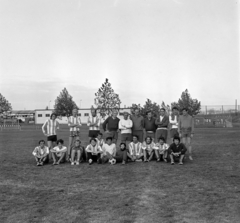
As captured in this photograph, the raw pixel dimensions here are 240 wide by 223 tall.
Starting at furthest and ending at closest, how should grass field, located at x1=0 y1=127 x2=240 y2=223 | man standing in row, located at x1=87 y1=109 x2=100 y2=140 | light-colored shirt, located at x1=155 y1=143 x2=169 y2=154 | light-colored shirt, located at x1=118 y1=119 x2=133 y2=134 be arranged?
1. light-colored shirt, located at x1=118 y1=119 x2=133 y2=134
2. man standing in row, located at x1=87 y1=109 x2=100 y2=140
3. light-colored shirt, located at x1=155 y1=143 x2=169 y2=154
4. grass field, located at x1=0 y1=127 x2=240 y2=223

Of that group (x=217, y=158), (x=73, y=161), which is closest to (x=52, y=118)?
(x=73, y=161)

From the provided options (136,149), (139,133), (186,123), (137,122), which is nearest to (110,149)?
(136,149)

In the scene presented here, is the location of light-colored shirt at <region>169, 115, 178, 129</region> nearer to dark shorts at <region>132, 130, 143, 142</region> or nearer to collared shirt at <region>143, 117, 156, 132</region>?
collared shirt at <region>143, 117, 156, 132</region>

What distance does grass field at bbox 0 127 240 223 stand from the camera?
4.39 m

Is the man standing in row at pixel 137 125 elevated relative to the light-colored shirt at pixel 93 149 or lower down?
elevated

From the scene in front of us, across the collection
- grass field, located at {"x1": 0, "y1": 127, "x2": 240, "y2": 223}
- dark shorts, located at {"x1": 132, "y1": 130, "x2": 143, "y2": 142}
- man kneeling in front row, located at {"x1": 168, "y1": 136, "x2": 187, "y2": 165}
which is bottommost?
grass field, located at {"x1": 0, "y1": 127, "x2": 240, "y2": 223}

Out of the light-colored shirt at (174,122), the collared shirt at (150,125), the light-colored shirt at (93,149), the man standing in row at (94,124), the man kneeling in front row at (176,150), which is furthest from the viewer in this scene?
the light-colored shirt at (174,122)

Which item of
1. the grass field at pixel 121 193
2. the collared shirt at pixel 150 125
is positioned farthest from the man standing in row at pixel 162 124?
the grass field at pixel 121 193

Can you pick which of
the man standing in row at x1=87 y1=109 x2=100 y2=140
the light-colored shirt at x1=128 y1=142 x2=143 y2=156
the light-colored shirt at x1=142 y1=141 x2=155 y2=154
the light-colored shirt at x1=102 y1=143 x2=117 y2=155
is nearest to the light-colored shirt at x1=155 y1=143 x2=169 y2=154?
the light-colored shirt at x1=142 y1=141 x2=155 y2=154

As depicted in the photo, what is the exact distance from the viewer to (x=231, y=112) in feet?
142

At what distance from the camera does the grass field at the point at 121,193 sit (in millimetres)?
4391

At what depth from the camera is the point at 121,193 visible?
559 centimetres

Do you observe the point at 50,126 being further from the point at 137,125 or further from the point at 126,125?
the point at 137,125

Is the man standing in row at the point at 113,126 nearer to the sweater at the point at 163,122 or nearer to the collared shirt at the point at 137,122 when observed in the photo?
the collared shirt at the point at 137,122
